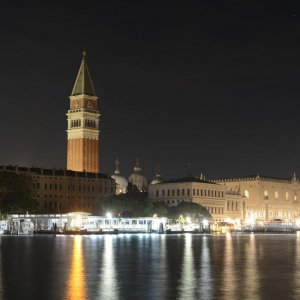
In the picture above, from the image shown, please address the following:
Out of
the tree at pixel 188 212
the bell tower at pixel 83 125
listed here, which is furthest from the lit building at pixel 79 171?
the tree at pixel 188 212

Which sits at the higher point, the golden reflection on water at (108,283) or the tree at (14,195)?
the tree at (14,195)

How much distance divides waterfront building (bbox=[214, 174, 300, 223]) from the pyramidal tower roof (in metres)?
38.8

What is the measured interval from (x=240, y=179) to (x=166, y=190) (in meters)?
30.3

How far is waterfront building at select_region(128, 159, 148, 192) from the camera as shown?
180462 millimetres

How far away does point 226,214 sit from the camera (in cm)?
16575

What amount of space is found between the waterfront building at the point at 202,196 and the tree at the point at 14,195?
51.4 m

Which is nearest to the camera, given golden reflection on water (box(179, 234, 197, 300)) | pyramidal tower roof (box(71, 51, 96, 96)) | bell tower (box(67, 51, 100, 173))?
golden reflection on water (box(179, 234, 197, 300))

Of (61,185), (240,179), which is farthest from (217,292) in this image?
(240,179)

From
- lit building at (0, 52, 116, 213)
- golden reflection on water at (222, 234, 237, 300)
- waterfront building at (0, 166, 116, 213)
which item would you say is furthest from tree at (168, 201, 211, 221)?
golden reflection on water at (222, 234, 237, 300)

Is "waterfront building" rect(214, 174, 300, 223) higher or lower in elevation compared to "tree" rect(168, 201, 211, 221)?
higher

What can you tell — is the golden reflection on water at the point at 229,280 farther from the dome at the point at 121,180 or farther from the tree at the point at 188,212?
the dome at the point at 121,180

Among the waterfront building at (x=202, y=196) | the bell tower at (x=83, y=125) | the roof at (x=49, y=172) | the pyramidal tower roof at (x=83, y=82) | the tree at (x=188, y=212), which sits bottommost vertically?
the tree at (x=188, y=212)

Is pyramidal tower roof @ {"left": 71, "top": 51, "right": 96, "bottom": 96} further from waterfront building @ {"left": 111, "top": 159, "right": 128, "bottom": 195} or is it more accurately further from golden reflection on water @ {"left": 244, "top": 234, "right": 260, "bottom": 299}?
golden reflection on water @ {"left": 244, "top": 234, "right": 260, "bottom": 299}

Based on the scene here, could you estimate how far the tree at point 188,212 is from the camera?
13251cm
